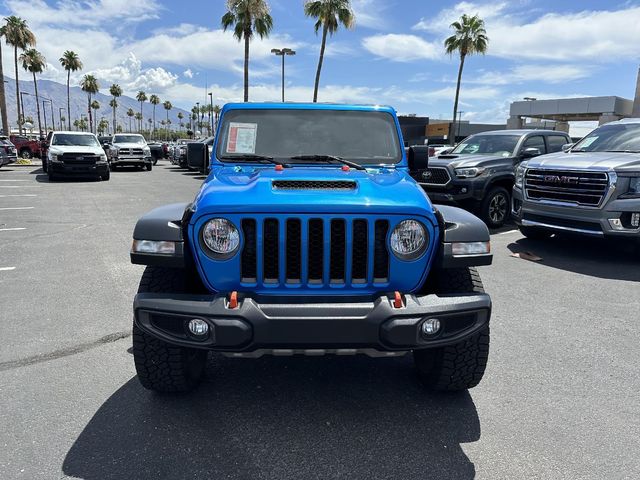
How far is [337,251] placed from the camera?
254 cm

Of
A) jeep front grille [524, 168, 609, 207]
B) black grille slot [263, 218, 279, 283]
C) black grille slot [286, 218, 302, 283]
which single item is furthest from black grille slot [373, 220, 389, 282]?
jeep front grille [524, 168, 609, 207]

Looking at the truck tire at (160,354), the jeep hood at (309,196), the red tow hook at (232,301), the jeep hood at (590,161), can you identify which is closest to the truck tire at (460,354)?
the jeep hood at (309,196)

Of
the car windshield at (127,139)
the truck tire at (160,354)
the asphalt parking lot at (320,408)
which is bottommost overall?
the asphalt parking lot at (320,408)

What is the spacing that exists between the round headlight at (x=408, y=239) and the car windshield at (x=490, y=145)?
300 inches

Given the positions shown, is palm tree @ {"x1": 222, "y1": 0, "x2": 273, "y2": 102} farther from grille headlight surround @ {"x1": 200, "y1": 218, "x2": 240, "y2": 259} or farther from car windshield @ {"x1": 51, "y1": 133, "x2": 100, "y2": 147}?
grille headlight surround @ {"x1": 200, "y1": 218, "x2": 240, "y2": 259}

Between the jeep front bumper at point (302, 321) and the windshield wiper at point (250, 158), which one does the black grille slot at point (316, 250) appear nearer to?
the jeep front bumper at point (302, 321)

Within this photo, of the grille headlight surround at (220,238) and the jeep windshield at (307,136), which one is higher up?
the jeep windshield at (307,136)

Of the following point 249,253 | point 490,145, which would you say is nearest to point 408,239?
point 249,253

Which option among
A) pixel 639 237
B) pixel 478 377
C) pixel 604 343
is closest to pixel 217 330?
pixel 478 377

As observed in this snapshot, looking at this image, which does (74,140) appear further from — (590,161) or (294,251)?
(294,251)

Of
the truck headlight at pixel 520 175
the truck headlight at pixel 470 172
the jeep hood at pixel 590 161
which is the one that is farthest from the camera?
the truck headlight at pixel 470 172

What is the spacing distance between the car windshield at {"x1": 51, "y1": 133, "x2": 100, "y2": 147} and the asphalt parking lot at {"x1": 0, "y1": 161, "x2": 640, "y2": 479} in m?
14.6

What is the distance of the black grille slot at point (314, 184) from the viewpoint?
2.70m

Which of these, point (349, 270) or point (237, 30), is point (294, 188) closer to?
point (349, 270)
